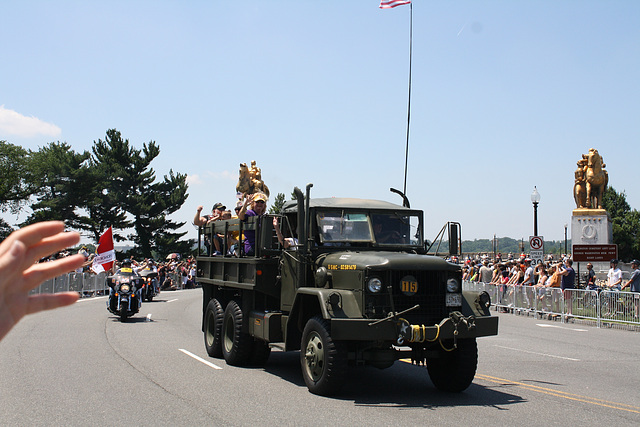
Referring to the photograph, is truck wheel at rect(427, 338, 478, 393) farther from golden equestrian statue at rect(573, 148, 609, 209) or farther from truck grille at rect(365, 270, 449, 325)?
golden equestrian statue at rect(573, 148, 609, 209)

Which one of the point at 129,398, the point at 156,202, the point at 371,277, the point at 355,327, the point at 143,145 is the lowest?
the point at 129,398

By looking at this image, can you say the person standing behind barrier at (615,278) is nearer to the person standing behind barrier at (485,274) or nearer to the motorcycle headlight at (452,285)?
the person standing behind barrier at (485,274)

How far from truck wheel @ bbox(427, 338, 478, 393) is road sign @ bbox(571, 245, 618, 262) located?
1896 cm

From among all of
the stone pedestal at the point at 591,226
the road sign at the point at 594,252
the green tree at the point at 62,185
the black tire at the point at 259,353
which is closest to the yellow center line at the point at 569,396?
the black tire at the point at 259,353

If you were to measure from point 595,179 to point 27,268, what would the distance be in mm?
38340

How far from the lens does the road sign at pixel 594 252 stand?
83.7ft

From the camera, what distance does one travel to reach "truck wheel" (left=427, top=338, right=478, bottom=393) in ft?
28.1

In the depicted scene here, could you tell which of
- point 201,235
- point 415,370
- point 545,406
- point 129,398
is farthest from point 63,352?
point 545,406

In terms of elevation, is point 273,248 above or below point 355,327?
above

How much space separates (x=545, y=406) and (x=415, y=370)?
3.28m

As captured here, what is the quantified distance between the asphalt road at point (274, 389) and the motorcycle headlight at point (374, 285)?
1357 millimetres

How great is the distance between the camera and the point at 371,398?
→ 829cm

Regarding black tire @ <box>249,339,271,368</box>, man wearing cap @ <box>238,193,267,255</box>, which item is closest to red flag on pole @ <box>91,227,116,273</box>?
man wearing cap @ <box>238,193,267,255</box>

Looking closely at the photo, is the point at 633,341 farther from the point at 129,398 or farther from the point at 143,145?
the point at 143,145
